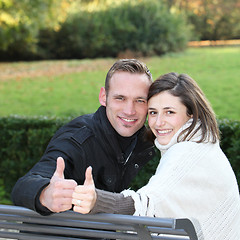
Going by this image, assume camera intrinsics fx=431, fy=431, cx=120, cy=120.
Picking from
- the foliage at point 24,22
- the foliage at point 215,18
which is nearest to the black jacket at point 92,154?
the foliage at point 24,22

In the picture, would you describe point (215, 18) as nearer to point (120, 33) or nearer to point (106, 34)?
point (120, 33)

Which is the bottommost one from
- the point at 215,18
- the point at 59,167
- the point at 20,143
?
the point at 20,143

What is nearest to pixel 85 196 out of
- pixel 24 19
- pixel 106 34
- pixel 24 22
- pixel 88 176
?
pixel 88 176

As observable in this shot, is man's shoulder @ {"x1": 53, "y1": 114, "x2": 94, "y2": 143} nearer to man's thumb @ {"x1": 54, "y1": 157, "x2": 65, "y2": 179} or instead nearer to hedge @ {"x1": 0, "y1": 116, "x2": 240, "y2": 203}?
man's thumb @ {"x1": 54, "y1": 157, "x2": 65, "y2": 179}

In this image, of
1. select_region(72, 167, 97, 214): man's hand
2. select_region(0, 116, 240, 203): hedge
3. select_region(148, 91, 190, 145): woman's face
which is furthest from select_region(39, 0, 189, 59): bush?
select_region(72, 167, 97, 214): man's hand

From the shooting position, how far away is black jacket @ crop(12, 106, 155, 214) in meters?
2.23

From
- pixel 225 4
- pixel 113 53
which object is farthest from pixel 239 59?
pixel 225 4

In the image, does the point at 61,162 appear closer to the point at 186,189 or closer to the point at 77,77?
the point at 186,189

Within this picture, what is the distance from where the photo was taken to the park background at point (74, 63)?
5.55m

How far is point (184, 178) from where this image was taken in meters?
1.88

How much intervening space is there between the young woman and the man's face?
17 centimetres

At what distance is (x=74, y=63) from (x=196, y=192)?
19310 millimetres

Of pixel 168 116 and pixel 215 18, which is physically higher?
pixel 215 18

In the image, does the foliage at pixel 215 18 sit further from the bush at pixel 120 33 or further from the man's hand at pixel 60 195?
the man's hand at pixel 60 195
